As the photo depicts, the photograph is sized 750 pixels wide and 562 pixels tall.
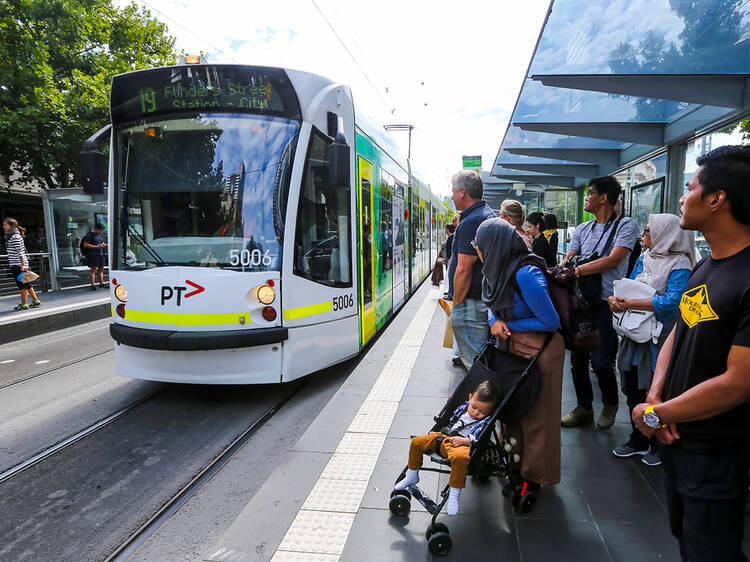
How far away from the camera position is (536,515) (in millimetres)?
2641

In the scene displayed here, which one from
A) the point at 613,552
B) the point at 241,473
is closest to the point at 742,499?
the point at 613,552

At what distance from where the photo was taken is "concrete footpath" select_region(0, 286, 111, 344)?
863cm

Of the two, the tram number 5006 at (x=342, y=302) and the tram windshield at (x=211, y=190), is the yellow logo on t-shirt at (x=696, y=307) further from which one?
the tram number 5006 at (x=342, y=302)

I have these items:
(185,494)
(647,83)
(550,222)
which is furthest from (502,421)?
(550,222)

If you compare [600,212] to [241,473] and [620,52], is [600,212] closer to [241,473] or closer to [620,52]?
[620,52]

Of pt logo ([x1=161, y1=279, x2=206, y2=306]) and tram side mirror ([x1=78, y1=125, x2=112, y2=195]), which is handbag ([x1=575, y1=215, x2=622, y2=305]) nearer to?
pt logo ([x1=161, y1=279, x2=206, y2=306])

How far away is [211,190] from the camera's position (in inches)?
187

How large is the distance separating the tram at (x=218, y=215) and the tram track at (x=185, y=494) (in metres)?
0.47

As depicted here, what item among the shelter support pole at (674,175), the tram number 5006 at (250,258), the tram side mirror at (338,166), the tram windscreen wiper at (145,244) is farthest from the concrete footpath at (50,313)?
the shelter support pole at (674,175)

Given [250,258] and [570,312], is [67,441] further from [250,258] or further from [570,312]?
[570,312]

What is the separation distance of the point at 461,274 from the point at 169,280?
279 centimetres

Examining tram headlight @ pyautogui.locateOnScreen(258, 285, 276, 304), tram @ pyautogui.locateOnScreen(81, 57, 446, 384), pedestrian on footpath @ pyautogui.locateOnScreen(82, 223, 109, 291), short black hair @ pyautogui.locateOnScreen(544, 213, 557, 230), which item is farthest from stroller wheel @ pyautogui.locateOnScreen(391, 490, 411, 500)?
pedestrian on footpath @ pyautogui.locateOnScreen(82, 223, 109, 291)

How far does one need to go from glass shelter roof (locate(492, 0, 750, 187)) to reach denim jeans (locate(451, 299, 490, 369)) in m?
2.59

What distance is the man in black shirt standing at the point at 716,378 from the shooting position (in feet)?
4.93
